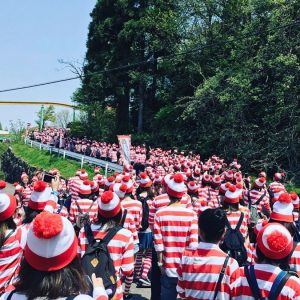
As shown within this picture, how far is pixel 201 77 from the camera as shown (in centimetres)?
3247

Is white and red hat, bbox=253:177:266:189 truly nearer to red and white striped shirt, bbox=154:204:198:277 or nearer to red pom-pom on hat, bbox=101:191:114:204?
red and white striped shirt, bbox=154:204:198:277

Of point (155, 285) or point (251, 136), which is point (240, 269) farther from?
point (251, 136)

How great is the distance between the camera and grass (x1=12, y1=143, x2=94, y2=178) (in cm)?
2882

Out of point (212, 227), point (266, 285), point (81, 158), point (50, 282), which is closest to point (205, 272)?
point (212, 227)

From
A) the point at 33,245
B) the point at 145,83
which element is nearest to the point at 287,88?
the point at 145,83

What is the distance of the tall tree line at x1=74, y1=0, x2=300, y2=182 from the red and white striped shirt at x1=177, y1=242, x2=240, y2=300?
1277cm

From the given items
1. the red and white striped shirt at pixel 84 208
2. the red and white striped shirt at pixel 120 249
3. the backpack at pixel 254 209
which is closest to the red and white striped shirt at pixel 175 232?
the red and white striped shirt at pixel 120 249

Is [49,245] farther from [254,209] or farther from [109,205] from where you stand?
[254,209]

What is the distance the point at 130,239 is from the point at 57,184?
8.53 meters

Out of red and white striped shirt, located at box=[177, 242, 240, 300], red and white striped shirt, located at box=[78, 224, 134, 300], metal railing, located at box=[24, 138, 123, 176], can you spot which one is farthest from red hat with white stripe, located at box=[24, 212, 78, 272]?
metal railing, located at box=[24, 138, 123, 176]

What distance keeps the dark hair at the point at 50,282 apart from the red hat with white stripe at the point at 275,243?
1.46 meters

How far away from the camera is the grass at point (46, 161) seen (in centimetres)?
2882

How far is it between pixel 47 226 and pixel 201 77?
31.1 meters

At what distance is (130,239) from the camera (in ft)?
14.5
